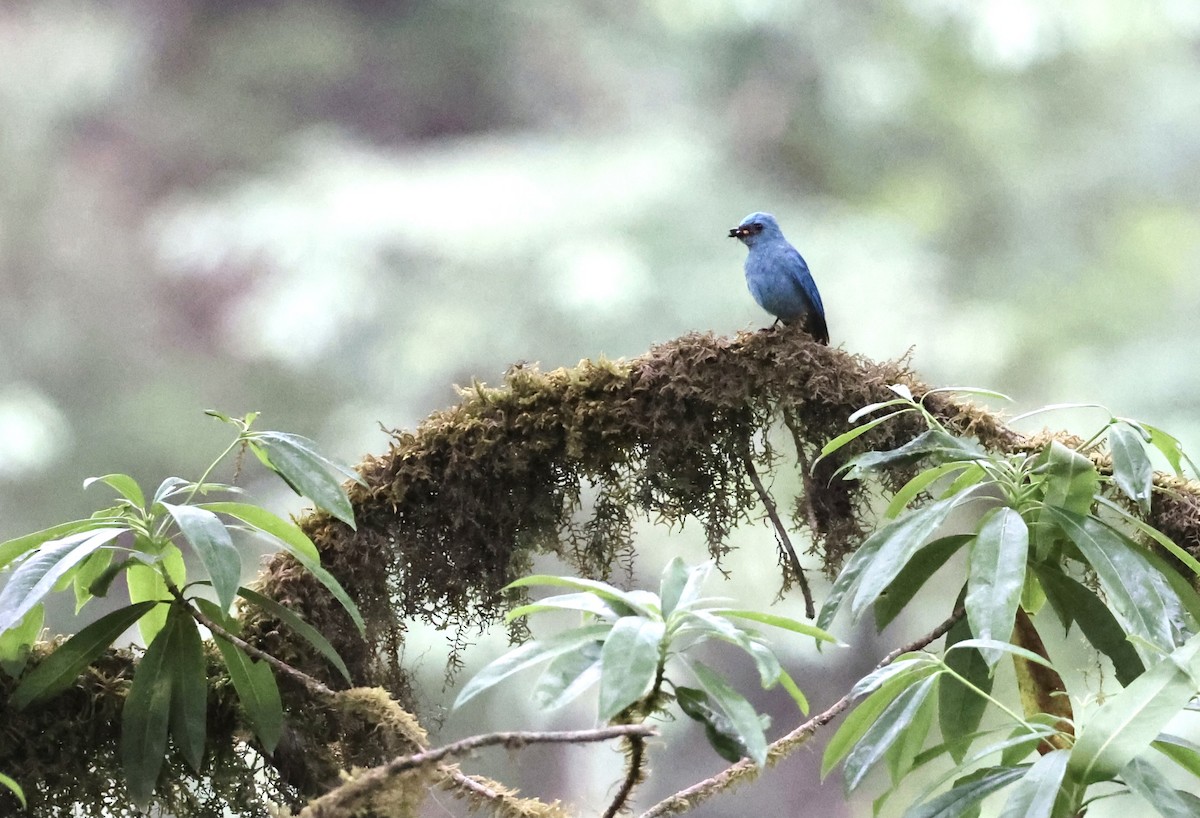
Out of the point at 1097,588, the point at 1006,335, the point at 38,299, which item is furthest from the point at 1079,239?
the point at 38,299

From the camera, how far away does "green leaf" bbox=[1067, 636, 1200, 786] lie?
0.91m

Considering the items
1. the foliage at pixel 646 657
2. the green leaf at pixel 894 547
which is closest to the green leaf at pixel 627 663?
the foliage at pixel 646 657

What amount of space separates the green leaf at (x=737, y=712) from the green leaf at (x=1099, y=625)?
0.53m

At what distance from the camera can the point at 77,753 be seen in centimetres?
119

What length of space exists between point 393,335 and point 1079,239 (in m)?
2.28

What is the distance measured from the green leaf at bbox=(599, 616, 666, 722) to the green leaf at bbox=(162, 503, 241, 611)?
0.38 m

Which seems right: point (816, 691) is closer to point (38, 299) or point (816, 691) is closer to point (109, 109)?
point (38, 299)

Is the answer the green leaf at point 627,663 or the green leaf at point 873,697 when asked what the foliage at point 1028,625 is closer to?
the green leaf at point 873,697

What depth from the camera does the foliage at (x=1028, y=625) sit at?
943mm

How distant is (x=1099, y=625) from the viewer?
120 centimetres

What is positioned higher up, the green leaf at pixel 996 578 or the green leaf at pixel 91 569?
the green leaf at pixel 91 569

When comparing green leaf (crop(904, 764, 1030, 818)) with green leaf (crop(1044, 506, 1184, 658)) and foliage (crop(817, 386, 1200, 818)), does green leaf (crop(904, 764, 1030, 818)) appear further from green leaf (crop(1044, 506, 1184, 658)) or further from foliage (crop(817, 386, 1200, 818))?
green leaf (crop(1044, 506, 1184, 658))

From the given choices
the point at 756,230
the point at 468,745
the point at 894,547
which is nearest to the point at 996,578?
the point at 894,547

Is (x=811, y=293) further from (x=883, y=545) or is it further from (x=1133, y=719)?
(x=1133, y=719)
